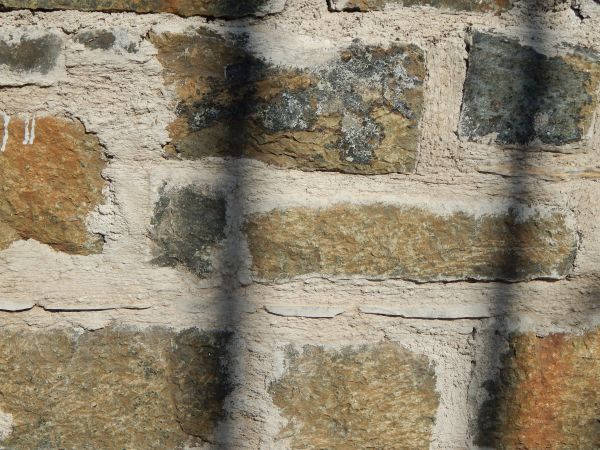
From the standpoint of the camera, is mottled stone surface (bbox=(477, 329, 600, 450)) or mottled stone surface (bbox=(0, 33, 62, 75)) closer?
mottled stone surface (bbox=(0, 33, 62, 75))

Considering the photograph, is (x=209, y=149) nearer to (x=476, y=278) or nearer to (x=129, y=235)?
(x=129, y=235)

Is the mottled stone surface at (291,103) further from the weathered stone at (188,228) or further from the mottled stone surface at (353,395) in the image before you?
the mottled stone surface at (353,395)

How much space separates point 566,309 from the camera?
898 millimetres

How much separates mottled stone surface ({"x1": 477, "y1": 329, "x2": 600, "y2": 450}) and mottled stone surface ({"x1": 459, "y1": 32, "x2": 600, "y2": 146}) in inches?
10.3

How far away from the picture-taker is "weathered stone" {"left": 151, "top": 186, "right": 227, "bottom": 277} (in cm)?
82

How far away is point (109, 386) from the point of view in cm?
85

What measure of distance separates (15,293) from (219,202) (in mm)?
268

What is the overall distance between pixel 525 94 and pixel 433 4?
151 mm

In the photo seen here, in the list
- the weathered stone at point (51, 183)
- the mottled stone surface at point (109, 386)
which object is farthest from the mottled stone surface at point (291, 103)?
the mottled stone surface at point (109, 386)

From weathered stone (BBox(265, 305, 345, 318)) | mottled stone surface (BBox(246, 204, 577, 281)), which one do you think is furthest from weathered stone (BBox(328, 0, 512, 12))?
weathered stone (BBox(265, 305, 345, 318))

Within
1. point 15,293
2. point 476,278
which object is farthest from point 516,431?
point 15,293

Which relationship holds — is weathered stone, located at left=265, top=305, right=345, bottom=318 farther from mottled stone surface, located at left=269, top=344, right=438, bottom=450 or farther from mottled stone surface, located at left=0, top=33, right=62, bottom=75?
mottled stone surface, located at left=0, top=33, right=62, bottom=75

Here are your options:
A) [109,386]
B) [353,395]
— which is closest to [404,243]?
[353,395]

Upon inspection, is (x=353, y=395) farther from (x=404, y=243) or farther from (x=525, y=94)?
(x=525, y=94)
